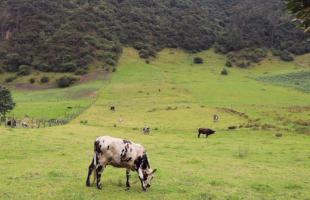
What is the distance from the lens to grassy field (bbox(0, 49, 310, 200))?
780 inches

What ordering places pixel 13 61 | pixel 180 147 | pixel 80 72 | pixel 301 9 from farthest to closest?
pixel 13 61
pixel 80 72
pixel 180 147
pixel 301 9

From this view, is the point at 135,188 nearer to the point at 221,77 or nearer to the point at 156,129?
the point at 156,129

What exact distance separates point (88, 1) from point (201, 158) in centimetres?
16366

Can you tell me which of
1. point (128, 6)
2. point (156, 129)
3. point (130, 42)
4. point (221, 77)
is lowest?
point (156, 129)

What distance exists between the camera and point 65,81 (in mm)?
116562

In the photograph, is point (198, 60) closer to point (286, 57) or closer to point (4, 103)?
point (286, 57)

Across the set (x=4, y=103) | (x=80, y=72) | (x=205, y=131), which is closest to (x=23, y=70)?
(x=80, y=72)

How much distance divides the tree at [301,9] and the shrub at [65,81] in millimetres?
108961

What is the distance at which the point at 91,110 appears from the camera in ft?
232

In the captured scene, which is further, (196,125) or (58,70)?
(58,70)

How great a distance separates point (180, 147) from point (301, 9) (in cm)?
2596

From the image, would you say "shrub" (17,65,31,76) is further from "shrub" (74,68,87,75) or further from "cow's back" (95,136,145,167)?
"cow's back" (95,136,145,167)

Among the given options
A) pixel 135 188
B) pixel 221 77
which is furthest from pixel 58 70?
pixel 135 188

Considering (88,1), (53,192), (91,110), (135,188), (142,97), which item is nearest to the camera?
(53,192)
